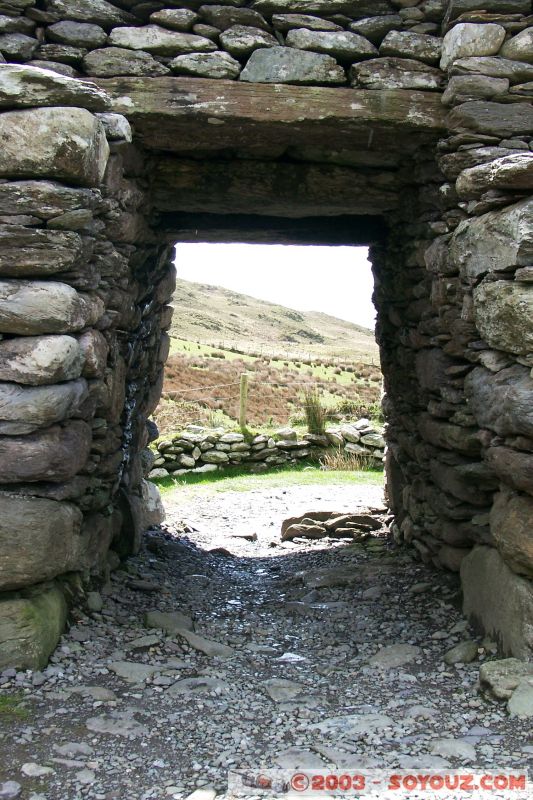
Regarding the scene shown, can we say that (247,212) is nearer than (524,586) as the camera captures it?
No

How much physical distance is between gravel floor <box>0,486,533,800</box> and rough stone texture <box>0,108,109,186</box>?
7.99ft

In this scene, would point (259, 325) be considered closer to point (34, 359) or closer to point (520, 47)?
point (520, 47)

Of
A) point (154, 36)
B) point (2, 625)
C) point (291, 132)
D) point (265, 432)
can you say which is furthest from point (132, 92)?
point (265, 432)

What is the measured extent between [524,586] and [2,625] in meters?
2.55

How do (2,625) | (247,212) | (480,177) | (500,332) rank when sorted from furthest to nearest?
1. (247,212)
2. (480,177)
3. (500,332)
4. (2,625)

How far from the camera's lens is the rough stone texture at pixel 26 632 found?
3.51 m

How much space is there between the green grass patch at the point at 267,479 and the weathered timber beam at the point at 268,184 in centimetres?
573

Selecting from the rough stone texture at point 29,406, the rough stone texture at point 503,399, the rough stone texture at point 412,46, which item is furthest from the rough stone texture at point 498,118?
the rough stone texture at point 29,406

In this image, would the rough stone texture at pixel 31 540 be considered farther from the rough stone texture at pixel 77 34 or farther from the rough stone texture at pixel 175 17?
the rough stone texture at pixel 175 17

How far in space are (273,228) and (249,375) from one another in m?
13.8

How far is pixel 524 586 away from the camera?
3.66 metres

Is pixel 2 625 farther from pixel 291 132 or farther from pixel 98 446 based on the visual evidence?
pixel 291 132

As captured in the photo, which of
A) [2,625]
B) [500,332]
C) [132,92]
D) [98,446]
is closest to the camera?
[2,625]

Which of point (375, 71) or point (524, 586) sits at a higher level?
point (375, 71)
